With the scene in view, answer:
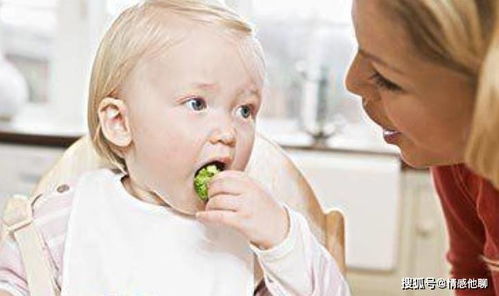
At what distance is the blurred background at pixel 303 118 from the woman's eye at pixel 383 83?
1524mm

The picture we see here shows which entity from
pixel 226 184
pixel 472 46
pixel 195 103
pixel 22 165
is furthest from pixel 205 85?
pixel 22 165

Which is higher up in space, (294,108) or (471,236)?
(471,236)

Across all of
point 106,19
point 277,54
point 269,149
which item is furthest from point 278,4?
point 269,149

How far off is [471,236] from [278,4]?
1677mm

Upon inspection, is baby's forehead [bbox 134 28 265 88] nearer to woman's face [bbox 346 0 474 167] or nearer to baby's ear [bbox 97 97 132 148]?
baby's ear [bbox 97 97 132 148]

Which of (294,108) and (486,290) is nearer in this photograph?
(486,290)

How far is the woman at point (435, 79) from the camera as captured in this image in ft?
2.41

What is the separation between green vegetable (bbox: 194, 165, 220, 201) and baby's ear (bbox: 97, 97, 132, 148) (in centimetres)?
13

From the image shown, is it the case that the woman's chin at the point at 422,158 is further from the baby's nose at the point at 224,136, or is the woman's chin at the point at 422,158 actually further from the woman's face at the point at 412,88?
the baby's nose at the point at 224,136

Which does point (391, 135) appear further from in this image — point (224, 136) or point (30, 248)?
point (30, 248)

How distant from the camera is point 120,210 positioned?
120 centimetres

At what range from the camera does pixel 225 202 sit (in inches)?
40.6

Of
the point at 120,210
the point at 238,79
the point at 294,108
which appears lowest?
the point at 294,108

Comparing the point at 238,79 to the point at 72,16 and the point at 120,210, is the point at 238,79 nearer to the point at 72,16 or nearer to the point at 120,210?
the point at 120,210
